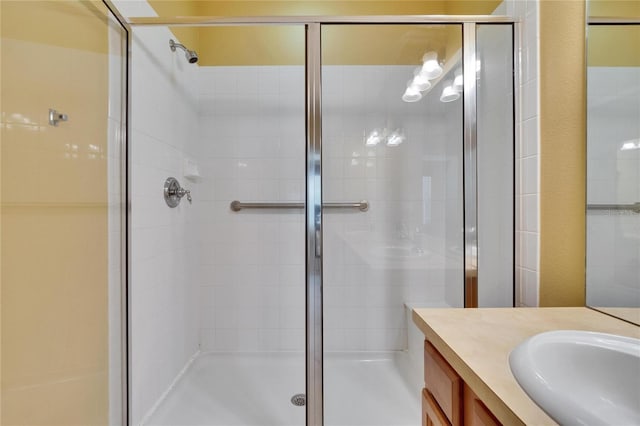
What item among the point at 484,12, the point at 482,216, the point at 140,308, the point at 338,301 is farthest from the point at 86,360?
the point at 484,12

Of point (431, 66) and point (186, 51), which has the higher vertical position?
point (186, 51)

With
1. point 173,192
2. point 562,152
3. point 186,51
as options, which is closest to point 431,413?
point 562,152

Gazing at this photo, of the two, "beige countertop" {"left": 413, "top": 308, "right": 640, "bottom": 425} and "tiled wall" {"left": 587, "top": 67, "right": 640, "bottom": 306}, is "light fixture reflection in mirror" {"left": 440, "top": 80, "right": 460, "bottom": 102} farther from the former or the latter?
"beige countertop" {"left": 413, "top": 308, "right": 640, "bottom": 425}

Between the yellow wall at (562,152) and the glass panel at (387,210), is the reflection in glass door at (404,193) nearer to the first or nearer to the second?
the glass panel at (387,210)

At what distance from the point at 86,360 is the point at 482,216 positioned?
1537mm

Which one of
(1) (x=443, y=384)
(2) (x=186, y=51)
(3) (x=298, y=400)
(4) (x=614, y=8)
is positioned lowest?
(3) (x=298, y=400)

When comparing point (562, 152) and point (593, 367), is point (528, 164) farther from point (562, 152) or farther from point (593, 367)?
point (593, 367)

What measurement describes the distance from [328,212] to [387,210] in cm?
35

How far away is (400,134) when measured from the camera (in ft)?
5.11

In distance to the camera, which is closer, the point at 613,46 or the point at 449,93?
the point at 613,46

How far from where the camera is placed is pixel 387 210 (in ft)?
5.29

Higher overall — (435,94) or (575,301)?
(435,94)

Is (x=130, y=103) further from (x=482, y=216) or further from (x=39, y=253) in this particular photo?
(x=482, y=216)

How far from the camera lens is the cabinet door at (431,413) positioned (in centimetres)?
64
